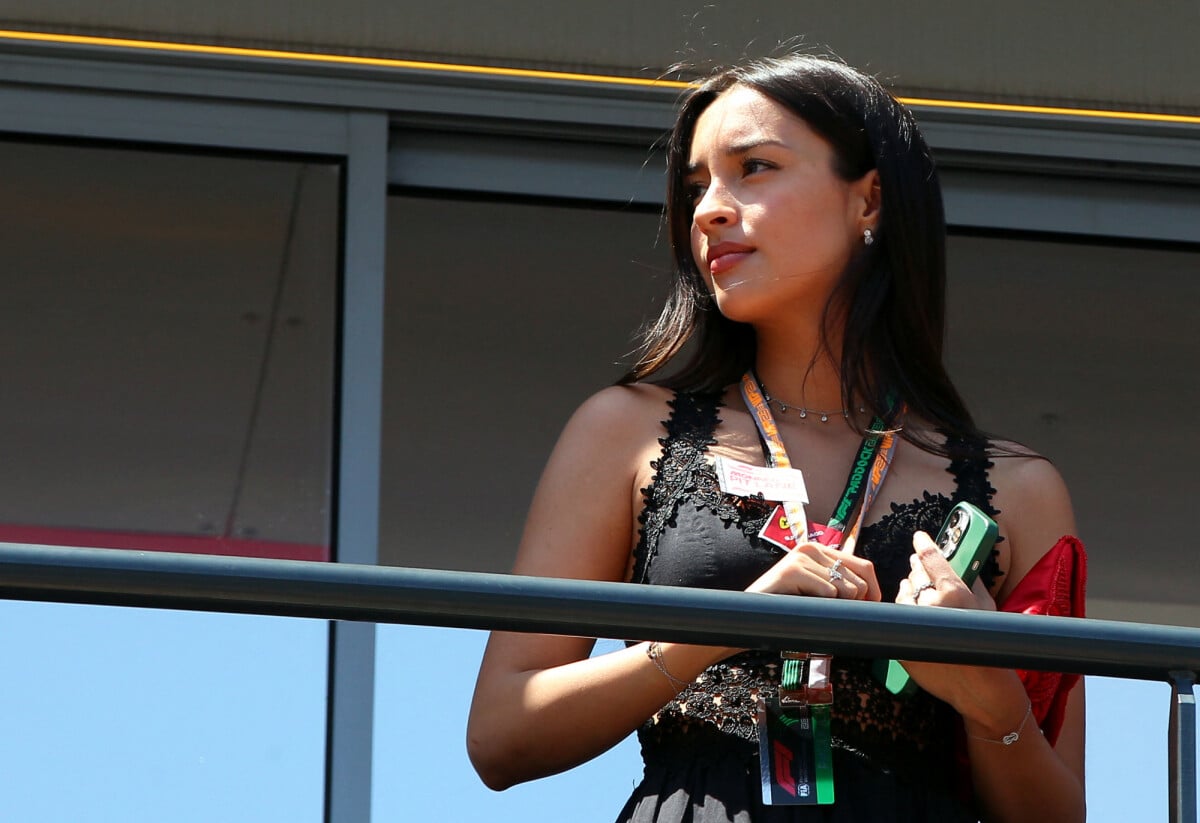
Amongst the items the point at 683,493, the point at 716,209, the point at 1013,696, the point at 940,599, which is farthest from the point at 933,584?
the point at 716,209

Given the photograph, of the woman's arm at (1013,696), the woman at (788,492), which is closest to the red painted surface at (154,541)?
the woman at (788,492)

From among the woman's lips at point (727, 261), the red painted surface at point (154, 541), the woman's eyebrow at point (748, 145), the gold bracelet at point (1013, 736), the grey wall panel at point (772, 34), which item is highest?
the grey wall panel at point (772, 34)

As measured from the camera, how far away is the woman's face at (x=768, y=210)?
2.74 m

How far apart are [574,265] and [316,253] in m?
0.56

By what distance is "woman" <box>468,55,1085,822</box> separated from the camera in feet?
7.73

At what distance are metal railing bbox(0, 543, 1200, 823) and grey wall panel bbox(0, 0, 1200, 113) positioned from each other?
222cm

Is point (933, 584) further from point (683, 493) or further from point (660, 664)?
point (683, 493)

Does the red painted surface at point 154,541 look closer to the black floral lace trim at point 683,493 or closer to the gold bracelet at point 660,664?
the black floral lace trim at point 683,493

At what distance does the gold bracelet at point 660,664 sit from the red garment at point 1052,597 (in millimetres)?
381

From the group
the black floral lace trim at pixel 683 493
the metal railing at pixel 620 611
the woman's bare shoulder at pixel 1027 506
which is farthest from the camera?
the woman's bare shoulder at pixel 1027 506

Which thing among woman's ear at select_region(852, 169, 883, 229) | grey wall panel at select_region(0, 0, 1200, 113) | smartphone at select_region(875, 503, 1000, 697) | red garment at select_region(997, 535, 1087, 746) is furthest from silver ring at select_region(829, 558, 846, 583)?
grey wall panel at select_region(0, 0, 1200, 113)

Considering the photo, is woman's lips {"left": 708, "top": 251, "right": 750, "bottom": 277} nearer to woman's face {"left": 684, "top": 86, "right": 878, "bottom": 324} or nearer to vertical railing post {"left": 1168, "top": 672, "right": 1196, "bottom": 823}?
woman's face {"left": 684, "top": 86, "right": 878, "bottom": 324}

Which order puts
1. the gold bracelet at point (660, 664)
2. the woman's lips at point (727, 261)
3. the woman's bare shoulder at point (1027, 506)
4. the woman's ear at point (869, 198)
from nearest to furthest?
the gold bracelet at point (660, 664), the woman's bare shoulder at point (1027, 506), the woman's lips at point (727, 261), the woman's ear at point (869, 198)

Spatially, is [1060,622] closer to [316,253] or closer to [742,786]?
[742,786]
